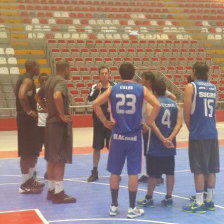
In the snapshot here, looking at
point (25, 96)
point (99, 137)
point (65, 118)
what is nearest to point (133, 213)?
point (65, 118)

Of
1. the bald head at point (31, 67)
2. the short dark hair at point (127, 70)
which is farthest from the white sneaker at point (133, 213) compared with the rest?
the bald head at point (31, 67)

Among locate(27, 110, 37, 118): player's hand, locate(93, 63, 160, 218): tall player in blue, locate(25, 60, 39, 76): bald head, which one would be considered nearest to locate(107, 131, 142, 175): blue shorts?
locate(93, 63, 160, 218): tall player in blue

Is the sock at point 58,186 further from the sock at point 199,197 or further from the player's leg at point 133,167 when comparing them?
the sock at point 199,197

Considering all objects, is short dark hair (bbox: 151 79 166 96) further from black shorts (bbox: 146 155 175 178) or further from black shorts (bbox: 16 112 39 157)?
black shorts (bbox: 16 112 39 157)

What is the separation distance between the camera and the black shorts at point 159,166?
220 inches

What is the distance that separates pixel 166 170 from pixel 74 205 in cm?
133

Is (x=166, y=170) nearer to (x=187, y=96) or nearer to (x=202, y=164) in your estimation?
(x=202, y=164)

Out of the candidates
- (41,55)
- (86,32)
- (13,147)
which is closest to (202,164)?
(13,147)

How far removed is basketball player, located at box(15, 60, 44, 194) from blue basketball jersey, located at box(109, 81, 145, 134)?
159cm

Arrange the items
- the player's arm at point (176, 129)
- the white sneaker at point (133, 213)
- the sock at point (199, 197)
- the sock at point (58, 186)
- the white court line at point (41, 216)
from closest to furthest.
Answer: the white court line at point (41, 216), the white sneaker at point (133, 213), the sock at point (199, 197), the player's arm at point (176, 129), the sock at point (58, 186)

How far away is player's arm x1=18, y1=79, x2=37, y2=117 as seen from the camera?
20.2 feet

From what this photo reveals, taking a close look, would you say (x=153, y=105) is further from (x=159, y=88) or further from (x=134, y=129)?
(x=159, y=88)

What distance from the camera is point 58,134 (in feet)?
19.2

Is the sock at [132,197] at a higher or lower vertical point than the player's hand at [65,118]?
lower
